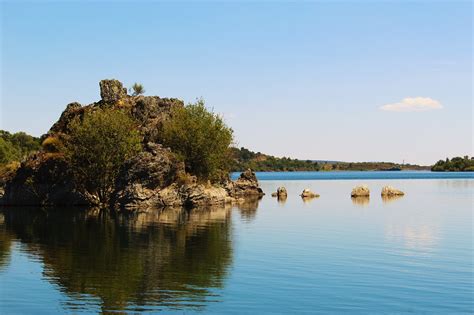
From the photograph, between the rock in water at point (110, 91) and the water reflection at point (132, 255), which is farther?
the rock in water at point (110, 91)

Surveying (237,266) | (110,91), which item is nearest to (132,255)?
(237,266)

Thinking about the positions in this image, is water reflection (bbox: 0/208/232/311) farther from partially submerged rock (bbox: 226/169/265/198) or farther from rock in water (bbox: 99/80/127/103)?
partially submerged rock (bbox: 226/169/265/198)

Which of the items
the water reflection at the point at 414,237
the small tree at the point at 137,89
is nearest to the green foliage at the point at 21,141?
the small tree at the point at 137,89

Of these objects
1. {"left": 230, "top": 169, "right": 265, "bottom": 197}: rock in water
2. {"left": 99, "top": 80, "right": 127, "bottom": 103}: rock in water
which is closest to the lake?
{"left": 99, "top": 80, "right": 127, "bottom": 103}: rock in water

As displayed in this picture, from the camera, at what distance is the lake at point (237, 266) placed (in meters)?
26.1

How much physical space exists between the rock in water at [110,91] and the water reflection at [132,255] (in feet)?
113

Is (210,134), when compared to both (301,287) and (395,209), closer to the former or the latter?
(395,209)

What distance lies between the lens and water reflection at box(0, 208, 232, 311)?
28.1m

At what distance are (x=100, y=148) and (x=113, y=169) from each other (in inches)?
162

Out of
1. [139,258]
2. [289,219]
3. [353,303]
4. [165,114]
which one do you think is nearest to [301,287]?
[353,303]

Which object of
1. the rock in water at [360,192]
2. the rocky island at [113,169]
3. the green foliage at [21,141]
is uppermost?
the green foliage at [21,141]

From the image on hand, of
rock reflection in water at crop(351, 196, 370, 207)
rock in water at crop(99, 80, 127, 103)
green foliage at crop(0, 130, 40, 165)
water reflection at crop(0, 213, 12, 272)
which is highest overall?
rock in water at crop(99, 80, 127, 103)

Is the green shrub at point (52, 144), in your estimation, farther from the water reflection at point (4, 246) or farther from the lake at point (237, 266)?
the water reflection at point (4, 246)

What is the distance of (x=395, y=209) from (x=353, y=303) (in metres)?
58.7
